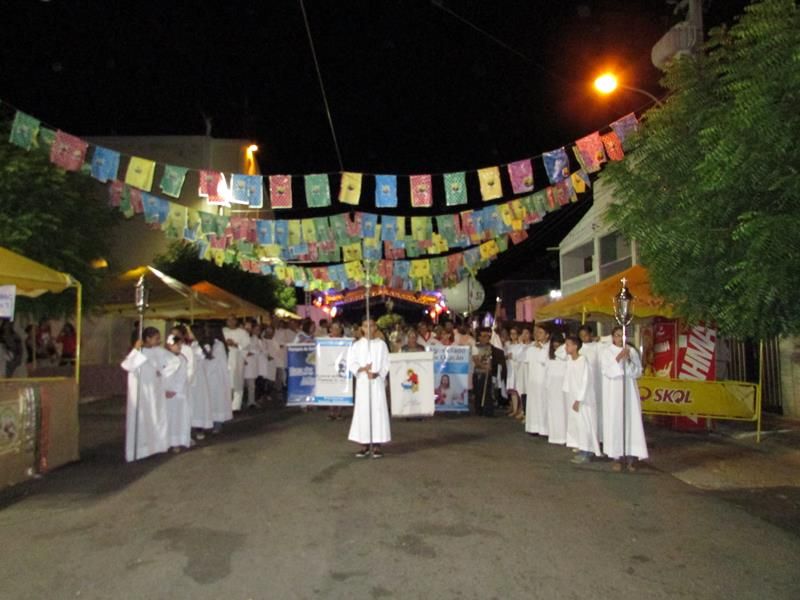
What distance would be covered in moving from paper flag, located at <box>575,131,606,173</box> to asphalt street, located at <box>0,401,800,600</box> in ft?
18.5

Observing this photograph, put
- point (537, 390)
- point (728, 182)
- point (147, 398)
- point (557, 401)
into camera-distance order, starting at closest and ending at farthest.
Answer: point (728, 182), point (147, 398), point (557, 401), point (537, 390)

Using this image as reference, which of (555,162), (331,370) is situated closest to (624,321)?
(555,162)

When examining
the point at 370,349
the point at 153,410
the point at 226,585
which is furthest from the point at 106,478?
the point at 226,585

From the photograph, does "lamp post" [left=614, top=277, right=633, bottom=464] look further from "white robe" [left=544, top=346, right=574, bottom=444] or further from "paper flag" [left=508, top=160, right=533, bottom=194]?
"paper flag" [left=508, top=160, right=533, bottom=194]

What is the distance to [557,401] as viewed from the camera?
11320mm

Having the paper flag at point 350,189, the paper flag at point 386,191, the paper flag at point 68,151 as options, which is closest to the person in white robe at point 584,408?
the paper flag at point 386,191

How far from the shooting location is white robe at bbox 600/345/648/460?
9.12 meters

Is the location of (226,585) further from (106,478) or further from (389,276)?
(389,276)

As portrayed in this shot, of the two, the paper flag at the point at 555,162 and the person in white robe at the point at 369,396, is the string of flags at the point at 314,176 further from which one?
the person in white robe at the point at 369,396

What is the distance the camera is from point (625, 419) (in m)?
9.19

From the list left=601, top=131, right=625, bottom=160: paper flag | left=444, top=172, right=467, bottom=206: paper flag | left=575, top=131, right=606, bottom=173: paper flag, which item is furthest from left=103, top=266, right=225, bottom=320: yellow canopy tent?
left=601, top=131, right=625, bottom=160: paper flag

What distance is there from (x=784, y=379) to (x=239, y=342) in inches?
443

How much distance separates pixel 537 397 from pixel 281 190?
21.3ft

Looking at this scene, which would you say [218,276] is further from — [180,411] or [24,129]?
[180,411]
